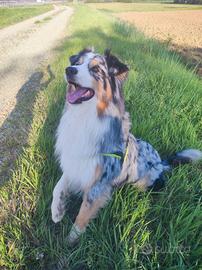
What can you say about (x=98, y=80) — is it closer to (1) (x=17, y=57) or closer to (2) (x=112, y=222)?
(2) (x=112, y=222)

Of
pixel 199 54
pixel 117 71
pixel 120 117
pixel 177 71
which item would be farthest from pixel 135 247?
pixel 199 54

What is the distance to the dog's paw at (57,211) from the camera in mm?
2320

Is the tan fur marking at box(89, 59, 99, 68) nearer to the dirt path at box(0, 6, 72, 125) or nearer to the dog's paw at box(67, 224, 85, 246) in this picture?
the dog's paw at box(67, 224, 85, 246)

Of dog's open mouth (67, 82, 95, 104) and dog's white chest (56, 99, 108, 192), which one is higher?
dog's open mouth (67, 82, 95, 104)

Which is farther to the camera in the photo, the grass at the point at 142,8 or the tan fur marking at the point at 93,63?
the grass at the point at 142,8

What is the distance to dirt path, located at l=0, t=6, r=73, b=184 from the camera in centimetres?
363

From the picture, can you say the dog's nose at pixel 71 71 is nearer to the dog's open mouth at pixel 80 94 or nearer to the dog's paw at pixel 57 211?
the dog's open mouth at pixel 80 94

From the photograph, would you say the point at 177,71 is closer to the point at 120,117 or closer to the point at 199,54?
Answer: the point at 120,117

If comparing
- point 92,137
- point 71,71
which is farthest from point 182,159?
point 71,71

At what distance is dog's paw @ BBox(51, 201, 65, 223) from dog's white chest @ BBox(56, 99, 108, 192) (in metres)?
0.20

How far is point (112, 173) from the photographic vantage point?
2260 mm

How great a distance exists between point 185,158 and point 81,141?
116 centimetres

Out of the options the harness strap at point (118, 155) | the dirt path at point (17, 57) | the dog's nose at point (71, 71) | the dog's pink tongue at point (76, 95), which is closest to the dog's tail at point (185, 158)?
the harness strap at point (118, 155)

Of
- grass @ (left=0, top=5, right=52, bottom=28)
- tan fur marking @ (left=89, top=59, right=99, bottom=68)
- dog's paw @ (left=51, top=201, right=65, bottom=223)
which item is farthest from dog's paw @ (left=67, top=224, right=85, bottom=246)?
grass @ (left=0, top=5, right=52, bottom=28)
